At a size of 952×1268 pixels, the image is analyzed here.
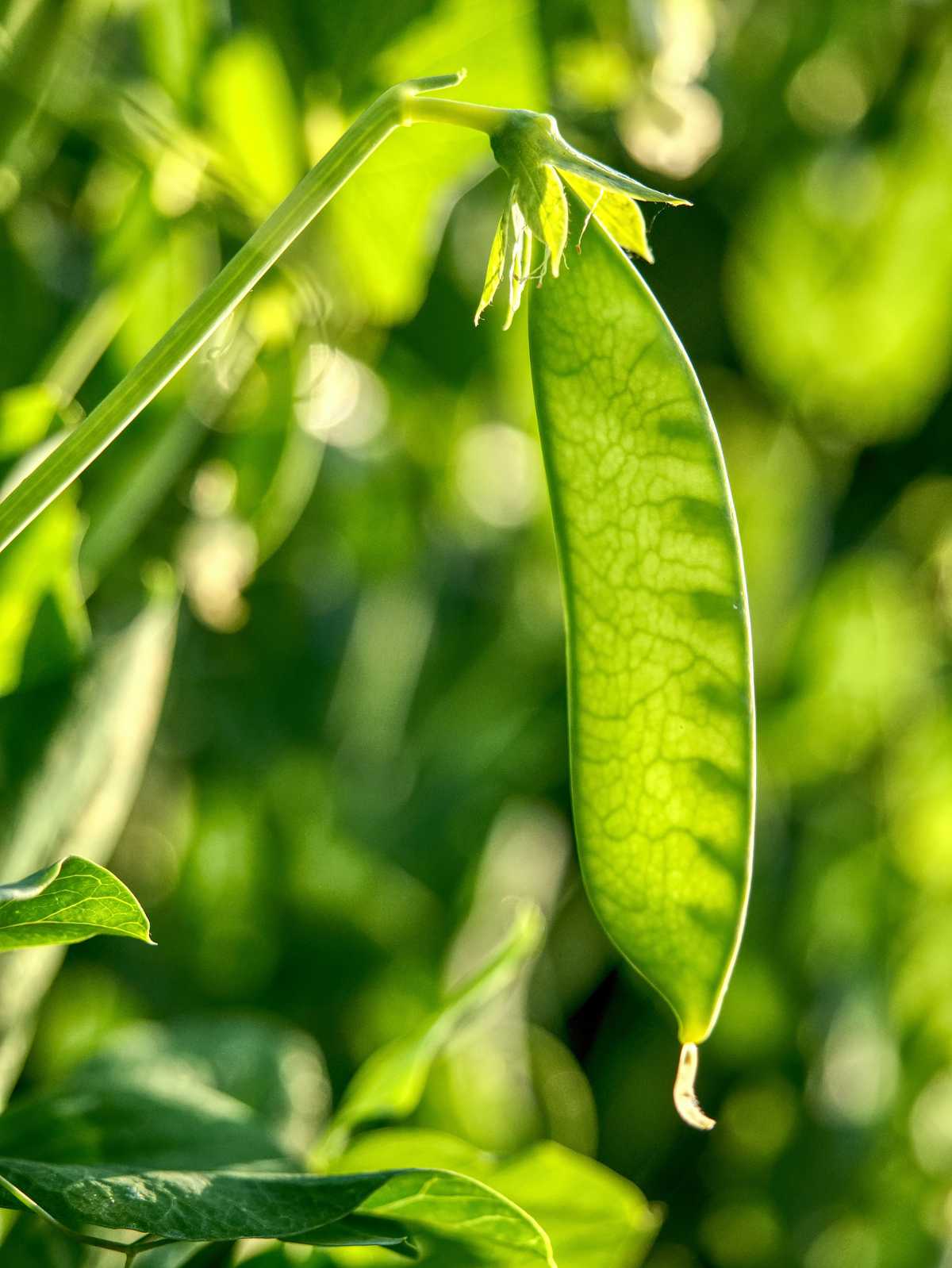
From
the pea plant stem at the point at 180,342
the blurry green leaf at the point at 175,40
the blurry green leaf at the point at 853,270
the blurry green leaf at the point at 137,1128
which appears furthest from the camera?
the blurry green leaf at the point at 853,270

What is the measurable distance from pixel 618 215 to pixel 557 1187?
282 mm

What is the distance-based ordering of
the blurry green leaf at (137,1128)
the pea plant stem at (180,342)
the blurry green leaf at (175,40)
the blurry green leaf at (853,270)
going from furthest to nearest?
the blurry green leaf at (853,270)
the blurry green leaf at (175,40)
the blurry green leaf at (137,1128)
the pea plant stem at (180,342)

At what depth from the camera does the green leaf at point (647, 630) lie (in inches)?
10.1

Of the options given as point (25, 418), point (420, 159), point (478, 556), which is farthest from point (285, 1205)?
point (478, 556)

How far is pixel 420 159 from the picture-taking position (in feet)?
1.65

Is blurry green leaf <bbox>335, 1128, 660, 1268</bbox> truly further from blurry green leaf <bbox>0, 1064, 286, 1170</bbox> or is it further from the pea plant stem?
the pea plant stem

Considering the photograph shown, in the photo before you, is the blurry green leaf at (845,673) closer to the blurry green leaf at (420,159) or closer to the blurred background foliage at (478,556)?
the blurred background foliage at (478,556)

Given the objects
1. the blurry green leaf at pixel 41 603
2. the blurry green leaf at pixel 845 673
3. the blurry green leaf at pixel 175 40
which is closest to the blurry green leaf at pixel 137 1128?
the blurry green leaf at pixel 41 603

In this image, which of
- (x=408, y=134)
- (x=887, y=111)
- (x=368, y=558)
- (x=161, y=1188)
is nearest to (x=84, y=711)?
(x=161, y=1188)

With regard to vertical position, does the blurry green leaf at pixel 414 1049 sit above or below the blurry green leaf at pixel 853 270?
below

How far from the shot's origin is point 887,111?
Result: 865mm

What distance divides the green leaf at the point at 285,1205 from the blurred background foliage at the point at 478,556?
13 cm

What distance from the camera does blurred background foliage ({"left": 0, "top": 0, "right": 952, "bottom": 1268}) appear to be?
1.57 ft

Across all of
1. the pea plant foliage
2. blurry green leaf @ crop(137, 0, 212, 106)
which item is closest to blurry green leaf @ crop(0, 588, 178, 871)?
the pea plant foliage
